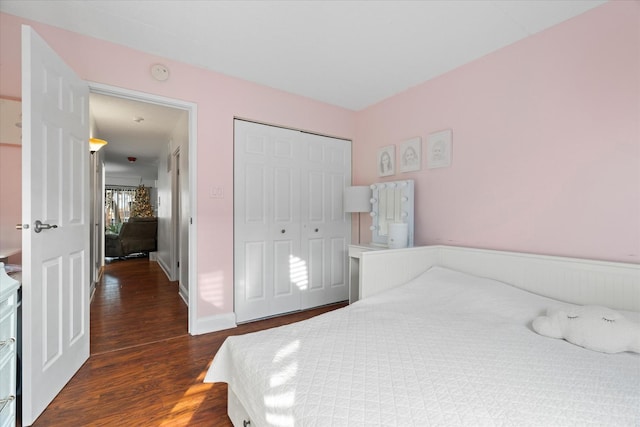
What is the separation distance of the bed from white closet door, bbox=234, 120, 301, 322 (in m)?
1.21

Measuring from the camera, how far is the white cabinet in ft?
3.91

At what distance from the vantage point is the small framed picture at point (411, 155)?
9.37 feet

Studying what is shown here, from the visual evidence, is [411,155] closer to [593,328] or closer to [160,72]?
[593,328]

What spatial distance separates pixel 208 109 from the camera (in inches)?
105

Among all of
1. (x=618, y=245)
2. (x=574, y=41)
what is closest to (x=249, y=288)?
(x=618, y=245)

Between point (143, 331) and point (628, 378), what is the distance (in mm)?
3187

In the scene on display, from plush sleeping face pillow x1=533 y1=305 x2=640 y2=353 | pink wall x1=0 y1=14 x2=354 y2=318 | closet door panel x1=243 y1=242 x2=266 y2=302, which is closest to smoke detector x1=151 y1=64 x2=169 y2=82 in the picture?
pink wall x1=0 y1=14 x2=354 y2=318

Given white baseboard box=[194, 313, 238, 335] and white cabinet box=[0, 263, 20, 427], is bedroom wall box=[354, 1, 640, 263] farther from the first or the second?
white cabinet box=[0, 263, 20, 427]

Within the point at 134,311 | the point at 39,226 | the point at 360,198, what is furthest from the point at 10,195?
the point at 360,198

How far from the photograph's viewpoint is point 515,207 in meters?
2.17

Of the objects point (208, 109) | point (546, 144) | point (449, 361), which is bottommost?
point (449, 361)

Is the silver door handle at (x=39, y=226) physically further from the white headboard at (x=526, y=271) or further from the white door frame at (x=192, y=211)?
the white headboard at (x=526, y=271)

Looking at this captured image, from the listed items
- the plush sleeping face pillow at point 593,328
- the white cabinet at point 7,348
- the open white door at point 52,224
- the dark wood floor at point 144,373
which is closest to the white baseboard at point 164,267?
the dark wood floor at point 144,373

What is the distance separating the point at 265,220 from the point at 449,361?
2178 millimetres
